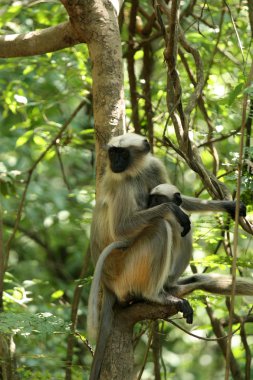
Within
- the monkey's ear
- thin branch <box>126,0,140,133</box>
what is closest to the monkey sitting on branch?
the monkey's ear

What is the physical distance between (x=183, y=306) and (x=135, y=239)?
474mm

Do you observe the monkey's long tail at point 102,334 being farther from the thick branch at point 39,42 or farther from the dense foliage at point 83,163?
the thick branch at point 39,42

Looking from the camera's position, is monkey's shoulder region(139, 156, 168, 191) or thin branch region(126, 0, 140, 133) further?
thin branch region(126, 0, 140, 133)

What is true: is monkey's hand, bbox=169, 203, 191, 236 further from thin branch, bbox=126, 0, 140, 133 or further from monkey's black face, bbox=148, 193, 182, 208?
thin branch, bbox=126, 0, 140, 133

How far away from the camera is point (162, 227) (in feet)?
12.7

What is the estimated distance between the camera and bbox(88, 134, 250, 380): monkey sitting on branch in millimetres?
3818

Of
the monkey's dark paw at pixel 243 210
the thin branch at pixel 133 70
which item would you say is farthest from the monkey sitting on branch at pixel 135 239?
the thin branch at pixel 133 70

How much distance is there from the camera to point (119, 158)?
375 cm

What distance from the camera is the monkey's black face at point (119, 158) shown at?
3662mm

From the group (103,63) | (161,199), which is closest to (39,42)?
(103,63)

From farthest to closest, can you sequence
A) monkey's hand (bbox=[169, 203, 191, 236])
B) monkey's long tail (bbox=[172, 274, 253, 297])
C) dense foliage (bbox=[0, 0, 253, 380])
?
dense foliage (bbox=[0, 0, 253, 380]) → monkey's long tail (bbox=[172, 274, 253, 297]) → monkey's hand (bbox=[169, 203, 191, 236])

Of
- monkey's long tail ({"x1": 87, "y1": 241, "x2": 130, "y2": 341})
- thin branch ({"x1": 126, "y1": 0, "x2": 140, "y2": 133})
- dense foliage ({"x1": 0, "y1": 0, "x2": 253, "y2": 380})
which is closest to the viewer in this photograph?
monkey's long tail ({"x1": 87, "y1": 241, "x2": 130, "y2": 341})

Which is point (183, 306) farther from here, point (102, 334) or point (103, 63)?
point (103, 63)

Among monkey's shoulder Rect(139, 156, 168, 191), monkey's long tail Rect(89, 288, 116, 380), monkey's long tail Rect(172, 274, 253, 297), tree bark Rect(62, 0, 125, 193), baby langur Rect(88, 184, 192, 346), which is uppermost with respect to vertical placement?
tree bark Rect(62, 0, 125, 193)
